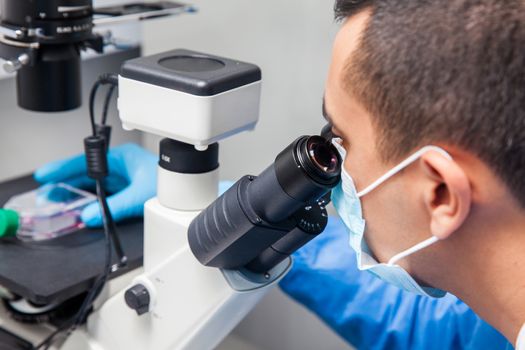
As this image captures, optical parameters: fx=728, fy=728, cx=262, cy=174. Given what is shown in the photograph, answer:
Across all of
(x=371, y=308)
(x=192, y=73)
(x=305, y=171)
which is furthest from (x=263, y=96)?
(x=305, y=171)

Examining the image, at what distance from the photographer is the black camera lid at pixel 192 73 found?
907mm

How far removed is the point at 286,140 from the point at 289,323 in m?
0.46

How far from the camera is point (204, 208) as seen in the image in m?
1.01

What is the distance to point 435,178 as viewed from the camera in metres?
0.79

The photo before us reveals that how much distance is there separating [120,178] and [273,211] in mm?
694

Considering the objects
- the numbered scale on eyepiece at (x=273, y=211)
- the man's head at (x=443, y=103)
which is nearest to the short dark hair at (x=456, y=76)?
the man's head at (x=443, y=103)

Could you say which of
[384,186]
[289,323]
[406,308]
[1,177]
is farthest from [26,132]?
[384,186]

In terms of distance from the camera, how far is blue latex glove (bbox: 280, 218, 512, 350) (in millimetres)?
1253

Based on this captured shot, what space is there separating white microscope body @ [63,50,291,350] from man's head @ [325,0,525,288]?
163 millimetres

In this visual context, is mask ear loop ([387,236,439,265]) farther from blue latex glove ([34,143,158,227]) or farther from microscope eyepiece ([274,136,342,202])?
blue latex glove ([34,143,158,227])

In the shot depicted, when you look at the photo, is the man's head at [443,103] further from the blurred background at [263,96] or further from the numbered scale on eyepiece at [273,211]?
the blurred background at [263,96]

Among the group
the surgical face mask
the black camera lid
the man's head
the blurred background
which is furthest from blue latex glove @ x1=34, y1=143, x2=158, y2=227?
the man's head

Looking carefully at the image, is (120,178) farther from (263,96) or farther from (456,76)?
(456,76)

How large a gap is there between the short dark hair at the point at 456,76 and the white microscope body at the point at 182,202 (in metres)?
0.22
